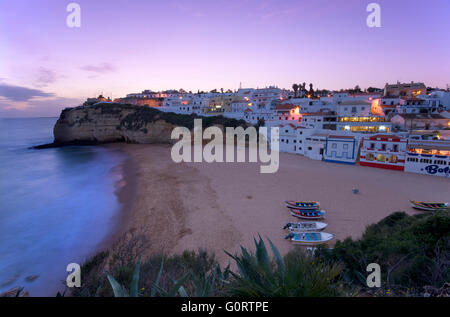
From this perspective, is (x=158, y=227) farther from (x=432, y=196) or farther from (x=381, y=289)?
(x=432, y=196)

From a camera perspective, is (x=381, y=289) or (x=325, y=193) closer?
(x=381, y=289)

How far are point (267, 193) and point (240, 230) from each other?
6.46 metres

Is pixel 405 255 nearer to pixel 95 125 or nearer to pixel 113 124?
pixel 113 124

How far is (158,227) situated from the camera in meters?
13.7

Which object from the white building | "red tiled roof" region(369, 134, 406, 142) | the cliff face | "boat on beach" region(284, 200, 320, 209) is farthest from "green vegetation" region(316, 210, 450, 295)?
the cliff face

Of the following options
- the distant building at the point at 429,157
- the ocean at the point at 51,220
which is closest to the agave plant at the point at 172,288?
the ocean at the point at 51,220

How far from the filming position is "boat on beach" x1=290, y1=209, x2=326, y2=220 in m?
13.7

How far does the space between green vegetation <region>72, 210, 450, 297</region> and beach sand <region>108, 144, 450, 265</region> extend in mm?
3128

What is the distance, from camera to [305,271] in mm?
4070

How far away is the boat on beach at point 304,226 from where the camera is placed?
40.6ft

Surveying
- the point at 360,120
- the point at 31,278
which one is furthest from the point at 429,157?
the point at 31,278

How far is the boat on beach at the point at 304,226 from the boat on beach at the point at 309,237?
1.58 ft

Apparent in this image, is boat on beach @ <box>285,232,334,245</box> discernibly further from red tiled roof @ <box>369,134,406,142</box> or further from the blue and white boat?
red tiled roof @ <box>369,134,406,142</box>
